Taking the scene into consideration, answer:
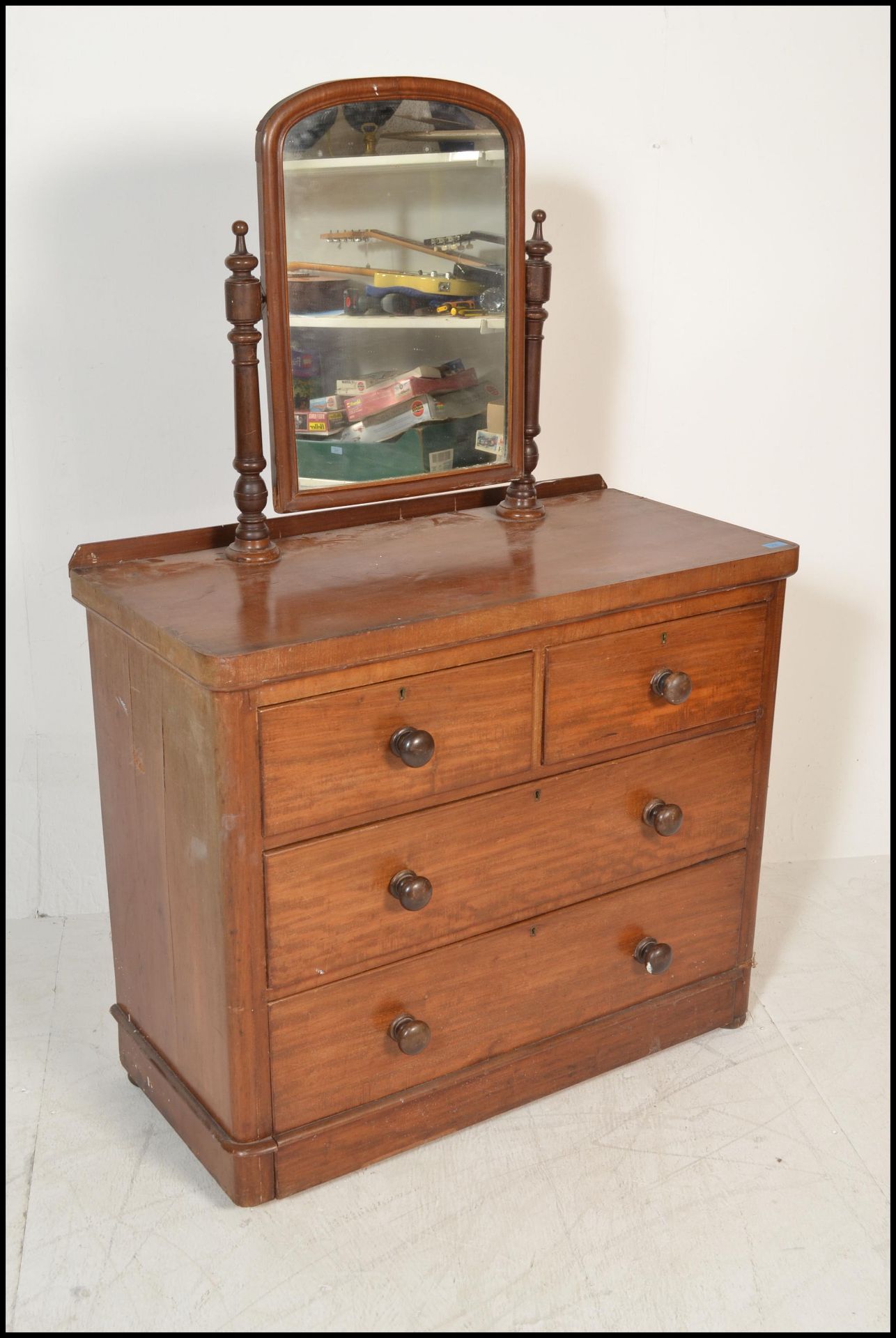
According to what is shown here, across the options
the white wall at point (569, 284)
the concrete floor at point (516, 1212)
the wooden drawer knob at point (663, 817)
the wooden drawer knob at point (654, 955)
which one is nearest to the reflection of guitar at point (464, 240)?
the white wall at point (569, 284)

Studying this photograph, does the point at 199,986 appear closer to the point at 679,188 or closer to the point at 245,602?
the point at 245,602

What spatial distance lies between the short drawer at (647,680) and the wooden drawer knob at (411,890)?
300 millimetres

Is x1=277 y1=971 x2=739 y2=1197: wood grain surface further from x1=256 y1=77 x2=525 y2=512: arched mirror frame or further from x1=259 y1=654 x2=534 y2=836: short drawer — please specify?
x1=256 y1=77 x2=525 y2=512: arched mirror frame

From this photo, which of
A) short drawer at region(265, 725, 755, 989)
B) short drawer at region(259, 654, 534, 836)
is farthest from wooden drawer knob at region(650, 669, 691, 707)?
short drawer at region(259, 654, 534, 836)

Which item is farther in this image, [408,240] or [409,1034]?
[408,240]

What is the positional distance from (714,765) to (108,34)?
1690 millimetres

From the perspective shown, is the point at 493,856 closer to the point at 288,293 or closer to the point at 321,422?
the point at 321,422

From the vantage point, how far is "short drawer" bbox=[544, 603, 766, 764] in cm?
219

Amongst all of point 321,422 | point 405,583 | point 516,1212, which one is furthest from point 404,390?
point 516,1212

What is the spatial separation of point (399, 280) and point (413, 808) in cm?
88

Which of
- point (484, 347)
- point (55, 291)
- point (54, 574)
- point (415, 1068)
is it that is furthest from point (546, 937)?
point (55, 291)

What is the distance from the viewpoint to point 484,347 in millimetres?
2393

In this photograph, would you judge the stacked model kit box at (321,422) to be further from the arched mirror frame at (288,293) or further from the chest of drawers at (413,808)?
the chest of drawers at (413,808)

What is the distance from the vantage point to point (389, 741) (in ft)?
6.65
